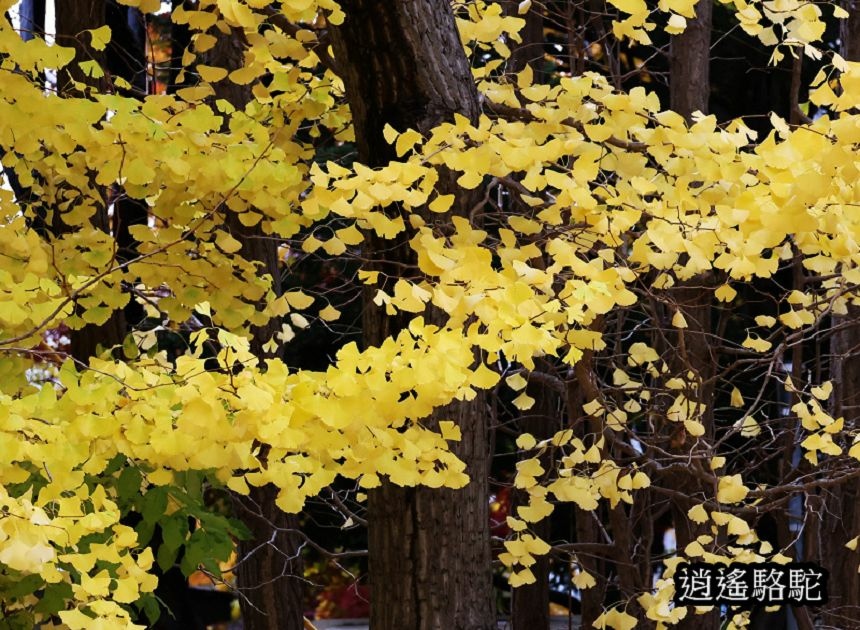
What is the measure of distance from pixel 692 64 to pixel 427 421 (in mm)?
2782

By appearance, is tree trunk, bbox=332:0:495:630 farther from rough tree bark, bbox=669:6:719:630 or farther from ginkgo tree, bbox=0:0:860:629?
rough tree bark, bbox=669:6:719:630

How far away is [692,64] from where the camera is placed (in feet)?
17.1

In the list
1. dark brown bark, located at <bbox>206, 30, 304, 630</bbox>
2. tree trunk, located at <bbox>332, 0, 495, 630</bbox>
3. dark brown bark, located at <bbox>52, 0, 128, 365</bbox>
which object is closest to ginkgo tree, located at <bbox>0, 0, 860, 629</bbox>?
tree trunk, located at <bbox>332, 0, 495, 630</bbox>

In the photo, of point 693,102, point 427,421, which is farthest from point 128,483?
point 693,102

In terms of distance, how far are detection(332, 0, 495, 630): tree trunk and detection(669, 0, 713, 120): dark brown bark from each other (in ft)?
7.41

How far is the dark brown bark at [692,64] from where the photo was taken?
205 inches

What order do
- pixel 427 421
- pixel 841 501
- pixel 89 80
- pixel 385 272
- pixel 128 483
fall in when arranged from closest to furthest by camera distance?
pixel 128 483 → pixel 427 421 → pixel 385 272 → pixel 89 80 → pixel 841 501

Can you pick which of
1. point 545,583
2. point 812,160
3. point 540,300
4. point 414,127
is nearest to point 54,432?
point 540,300

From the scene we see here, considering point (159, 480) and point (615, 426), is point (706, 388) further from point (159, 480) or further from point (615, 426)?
point (159, 480)

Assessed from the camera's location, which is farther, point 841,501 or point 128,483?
point 841,501

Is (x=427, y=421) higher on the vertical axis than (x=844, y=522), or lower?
higher

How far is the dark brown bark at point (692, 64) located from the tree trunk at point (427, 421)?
2.26 m

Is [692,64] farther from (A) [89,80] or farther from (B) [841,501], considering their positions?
(A) [89,80]

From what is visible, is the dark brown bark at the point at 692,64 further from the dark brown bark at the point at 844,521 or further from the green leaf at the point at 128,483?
the green leaf at the point at 128,483
